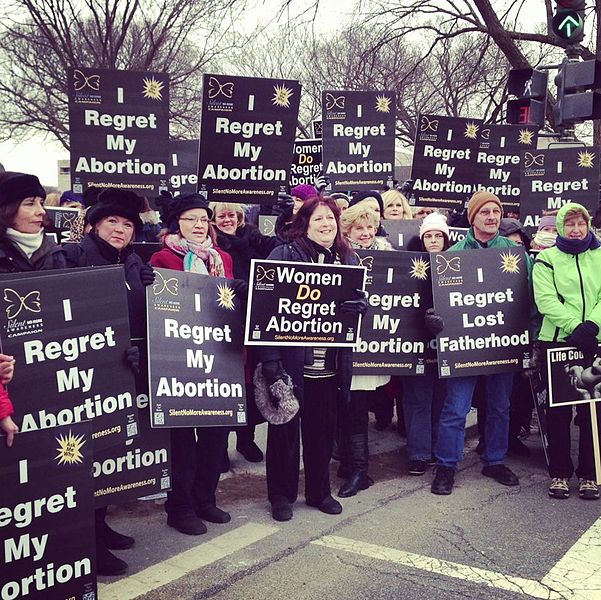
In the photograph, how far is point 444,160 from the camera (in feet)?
25.3

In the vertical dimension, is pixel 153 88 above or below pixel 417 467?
above

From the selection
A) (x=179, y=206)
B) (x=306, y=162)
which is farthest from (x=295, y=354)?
(x=306, y=162)

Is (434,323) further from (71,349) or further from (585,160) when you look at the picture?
(585,160)

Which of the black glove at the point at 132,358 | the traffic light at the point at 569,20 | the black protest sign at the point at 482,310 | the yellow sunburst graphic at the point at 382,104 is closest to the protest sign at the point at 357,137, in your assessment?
the yellow sunburst graphic at the point at 382,104

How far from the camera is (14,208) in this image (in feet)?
12.5

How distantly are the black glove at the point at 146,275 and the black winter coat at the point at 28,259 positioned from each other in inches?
16.3

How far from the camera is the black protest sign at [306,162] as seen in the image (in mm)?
8984

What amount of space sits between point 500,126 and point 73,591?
20.7ft

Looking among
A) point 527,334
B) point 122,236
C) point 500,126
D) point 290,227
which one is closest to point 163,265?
point 122,236

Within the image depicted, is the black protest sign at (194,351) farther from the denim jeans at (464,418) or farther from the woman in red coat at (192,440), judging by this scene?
the denim jeans at (464,418)

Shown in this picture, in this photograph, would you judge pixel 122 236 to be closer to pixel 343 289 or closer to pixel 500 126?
pixel 343 289

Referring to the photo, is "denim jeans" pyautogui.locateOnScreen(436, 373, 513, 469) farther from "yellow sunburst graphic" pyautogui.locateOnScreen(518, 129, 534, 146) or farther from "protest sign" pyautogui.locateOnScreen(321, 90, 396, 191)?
"yellow sunburst graphic" pyautogui.locateOnScreen(518, 129, 534, 146)

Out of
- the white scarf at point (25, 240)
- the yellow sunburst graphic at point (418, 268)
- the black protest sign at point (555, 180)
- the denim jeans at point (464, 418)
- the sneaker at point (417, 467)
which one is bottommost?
the sneaker at point (417, 467)

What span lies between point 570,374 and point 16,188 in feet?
12.2
